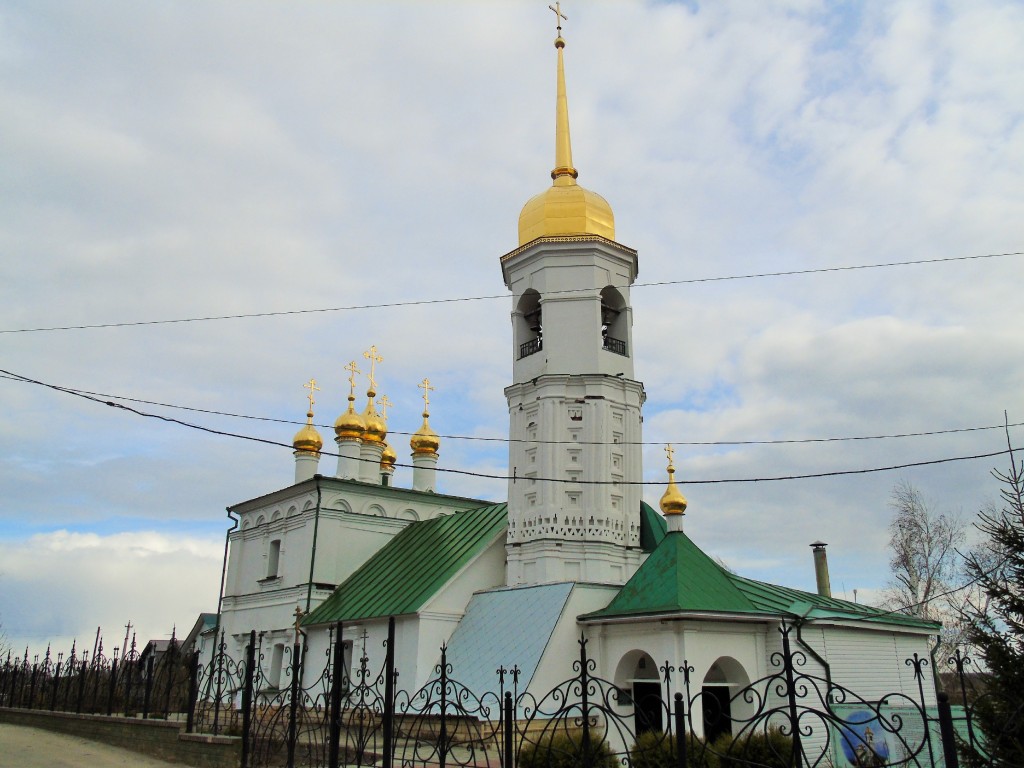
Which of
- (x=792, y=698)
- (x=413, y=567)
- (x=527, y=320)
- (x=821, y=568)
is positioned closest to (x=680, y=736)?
(x=792, y=698)

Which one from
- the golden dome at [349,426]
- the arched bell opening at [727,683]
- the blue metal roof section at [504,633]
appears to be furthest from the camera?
the golden dome at [349,426]

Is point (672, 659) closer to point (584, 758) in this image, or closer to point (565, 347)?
point (565, 347)

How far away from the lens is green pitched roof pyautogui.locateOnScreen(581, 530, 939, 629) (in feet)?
53.1

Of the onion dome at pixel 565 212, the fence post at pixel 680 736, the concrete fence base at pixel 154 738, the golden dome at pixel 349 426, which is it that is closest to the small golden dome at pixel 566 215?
the onion dome at pixel 565 212

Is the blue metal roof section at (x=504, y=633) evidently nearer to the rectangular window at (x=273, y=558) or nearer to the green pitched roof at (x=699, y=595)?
the green pitched roof at (x=699, y=595)

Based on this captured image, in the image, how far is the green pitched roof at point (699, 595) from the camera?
16.2 meters

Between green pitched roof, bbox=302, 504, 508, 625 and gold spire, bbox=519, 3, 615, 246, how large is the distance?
24.5 ft

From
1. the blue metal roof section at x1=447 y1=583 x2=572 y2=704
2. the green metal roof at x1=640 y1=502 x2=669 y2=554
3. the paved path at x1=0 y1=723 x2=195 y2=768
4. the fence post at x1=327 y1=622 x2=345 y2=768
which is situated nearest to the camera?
the fence post at x1=327 y1=622 x2=345 y2=768

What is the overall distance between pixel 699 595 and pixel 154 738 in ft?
34.1

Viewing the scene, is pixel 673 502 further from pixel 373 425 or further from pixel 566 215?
pixel 373 425

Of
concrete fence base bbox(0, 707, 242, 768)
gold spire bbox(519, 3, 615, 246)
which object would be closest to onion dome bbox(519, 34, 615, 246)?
gold spire bbox(519, 3, 615, 246)

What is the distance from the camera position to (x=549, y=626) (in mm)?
17469

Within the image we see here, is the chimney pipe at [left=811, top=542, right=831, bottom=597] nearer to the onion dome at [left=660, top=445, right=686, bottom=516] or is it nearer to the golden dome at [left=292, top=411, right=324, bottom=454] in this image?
the onion dome at [left=660, top=445, right=686, bottom=516]

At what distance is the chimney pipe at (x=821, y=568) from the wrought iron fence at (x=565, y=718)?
446cm
